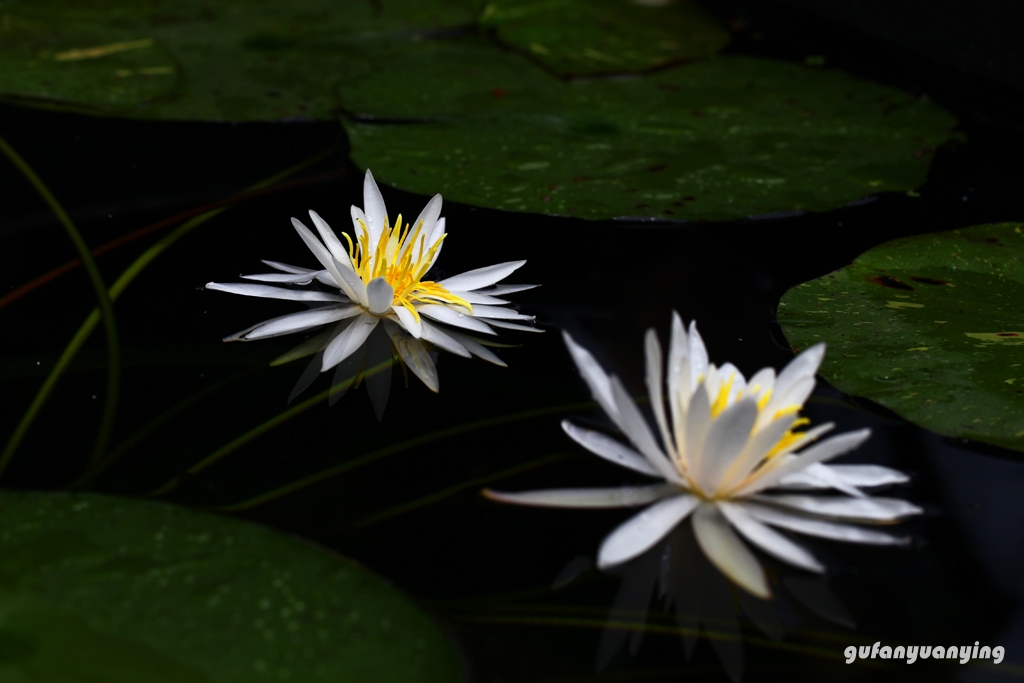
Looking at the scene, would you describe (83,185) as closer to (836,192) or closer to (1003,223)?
(836,192)

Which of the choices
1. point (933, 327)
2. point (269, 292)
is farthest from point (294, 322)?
point (933, 327)

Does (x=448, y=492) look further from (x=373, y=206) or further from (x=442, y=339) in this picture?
(x=373, y=206)

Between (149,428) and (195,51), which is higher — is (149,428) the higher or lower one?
the lower one

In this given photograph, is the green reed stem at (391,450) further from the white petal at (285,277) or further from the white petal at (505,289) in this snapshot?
the white petal at (285,277)

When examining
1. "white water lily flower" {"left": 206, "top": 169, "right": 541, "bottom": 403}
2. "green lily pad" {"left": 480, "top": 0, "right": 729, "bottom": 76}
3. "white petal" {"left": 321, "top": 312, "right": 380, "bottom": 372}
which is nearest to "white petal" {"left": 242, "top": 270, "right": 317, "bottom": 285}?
"white water lily flower" {"left": 206, "top": 169, "right": 541, "bottom": 403}

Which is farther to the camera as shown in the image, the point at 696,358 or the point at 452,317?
the point at 452,317

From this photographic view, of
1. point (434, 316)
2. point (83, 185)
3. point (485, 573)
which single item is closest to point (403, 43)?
point (83, 185)

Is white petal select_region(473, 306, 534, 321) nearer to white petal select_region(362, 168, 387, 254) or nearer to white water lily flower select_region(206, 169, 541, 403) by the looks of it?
white water lily flower select_region(206, 169, 541, 403)
